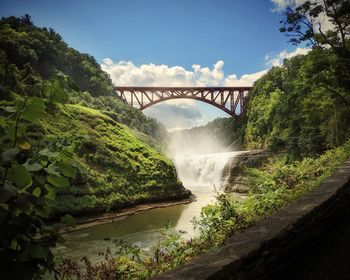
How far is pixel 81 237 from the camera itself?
11.7 metres

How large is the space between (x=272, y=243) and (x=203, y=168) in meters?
27.0

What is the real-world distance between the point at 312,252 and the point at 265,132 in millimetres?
37806

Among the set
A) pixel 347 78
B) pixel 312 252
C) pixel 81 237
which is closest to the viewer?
pixel 312 252

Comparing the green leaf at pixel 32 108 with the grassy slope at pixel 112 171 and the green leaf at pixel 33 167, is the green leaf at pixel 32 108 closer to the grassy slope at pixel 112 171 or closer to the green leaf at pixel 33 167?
the green leaf at pixel 33 167

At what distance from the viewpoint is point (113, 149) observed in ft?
67.1

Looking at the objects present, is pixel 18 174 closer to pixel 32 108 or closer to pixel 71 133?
pixel 32 108

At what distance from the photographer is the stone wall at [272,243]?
91.3 inches

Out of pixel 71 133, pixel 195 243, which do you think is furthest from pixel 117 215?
pixel 71 133

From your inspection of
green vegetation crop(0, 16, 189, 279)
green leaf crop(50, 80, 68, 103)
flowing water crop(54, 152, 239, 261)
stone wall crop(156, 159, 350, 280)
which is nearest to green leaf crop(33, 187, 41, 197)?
green vegetation crop(0, 16, 189, 279)

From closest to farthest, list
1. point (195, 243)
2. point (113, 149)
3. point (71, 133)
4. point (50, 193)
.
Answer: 1. point (50, 193)
2. point (71, 133)
3. point (195, 243)
4. point (113, 149)

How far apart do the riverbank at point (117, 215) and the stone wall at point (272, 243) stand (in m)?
8.27

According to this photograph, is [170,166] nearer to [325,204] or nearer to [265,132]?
[325,204]

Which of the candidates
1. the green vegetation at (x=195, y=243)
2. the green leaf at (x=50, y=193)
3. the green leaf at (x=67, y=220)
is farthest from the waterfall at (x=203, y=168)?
the green leaf at (x=50, y=193)

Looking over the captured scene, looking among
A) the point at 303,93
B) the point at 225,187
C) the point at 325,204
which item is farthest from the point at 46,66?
the point at 325,204
